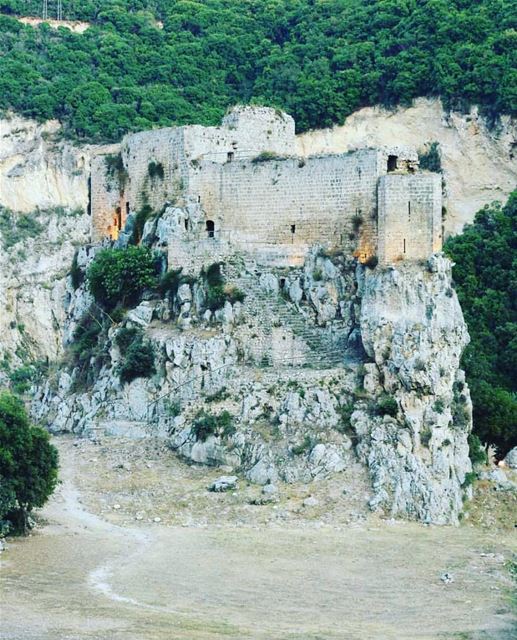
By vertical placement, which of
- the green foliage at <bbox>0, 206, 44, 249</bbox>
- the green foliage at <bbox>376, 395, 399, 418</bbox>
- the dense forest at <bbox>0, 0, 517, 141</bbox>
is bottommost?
the green foliage at <bbox>376, 395, 399, 418</bbox>

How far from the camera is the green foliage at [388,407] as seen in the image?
60344 mm

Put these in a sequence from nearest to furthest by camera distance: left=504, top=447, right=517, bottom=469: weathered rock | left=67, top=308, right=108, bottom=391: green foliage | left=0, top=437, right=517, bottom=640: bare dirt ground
→ left=0, top=437, right=517, bottom=640: bare dirt ground → left=504, top=447, right=517, bottom=469: weathered rock → left=67, top=308, right=108, bottom=391: green foliage

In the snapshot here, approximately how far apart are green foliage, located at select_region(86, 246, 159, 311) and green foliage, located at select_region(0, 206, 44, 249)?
3899 centimetres

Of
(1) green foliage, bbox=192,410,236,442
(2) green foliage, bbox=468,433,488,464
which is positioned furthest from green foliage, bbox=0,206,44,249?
(2) green foliage, bbox=468,433,488,464

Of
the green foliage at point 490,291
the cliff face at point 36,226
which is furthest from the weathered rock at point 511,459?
the cliff face at point 36,226

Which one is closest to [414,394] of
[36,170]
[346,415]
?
[346,415]

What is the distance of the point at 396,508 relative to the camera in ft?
192

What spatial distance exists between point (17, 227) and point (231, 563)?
2245 inches

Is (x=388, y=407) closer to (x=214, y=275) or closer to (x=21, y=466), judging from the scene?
(x=214, y=275)

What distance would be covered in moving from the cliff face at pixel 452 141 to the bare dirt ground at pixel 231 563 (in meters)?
35.3

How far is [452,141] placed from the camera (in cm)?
9706

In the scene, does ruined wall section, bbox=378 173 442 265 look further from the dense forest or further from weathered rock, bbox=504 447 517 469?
the dense forest

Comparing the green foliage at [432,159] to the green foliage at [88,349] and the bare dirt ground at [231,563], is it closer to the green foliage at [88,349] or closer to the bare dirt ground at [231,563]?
the green foliage at [88,349]

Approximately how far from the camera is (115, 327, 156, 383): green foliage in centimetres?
6362
